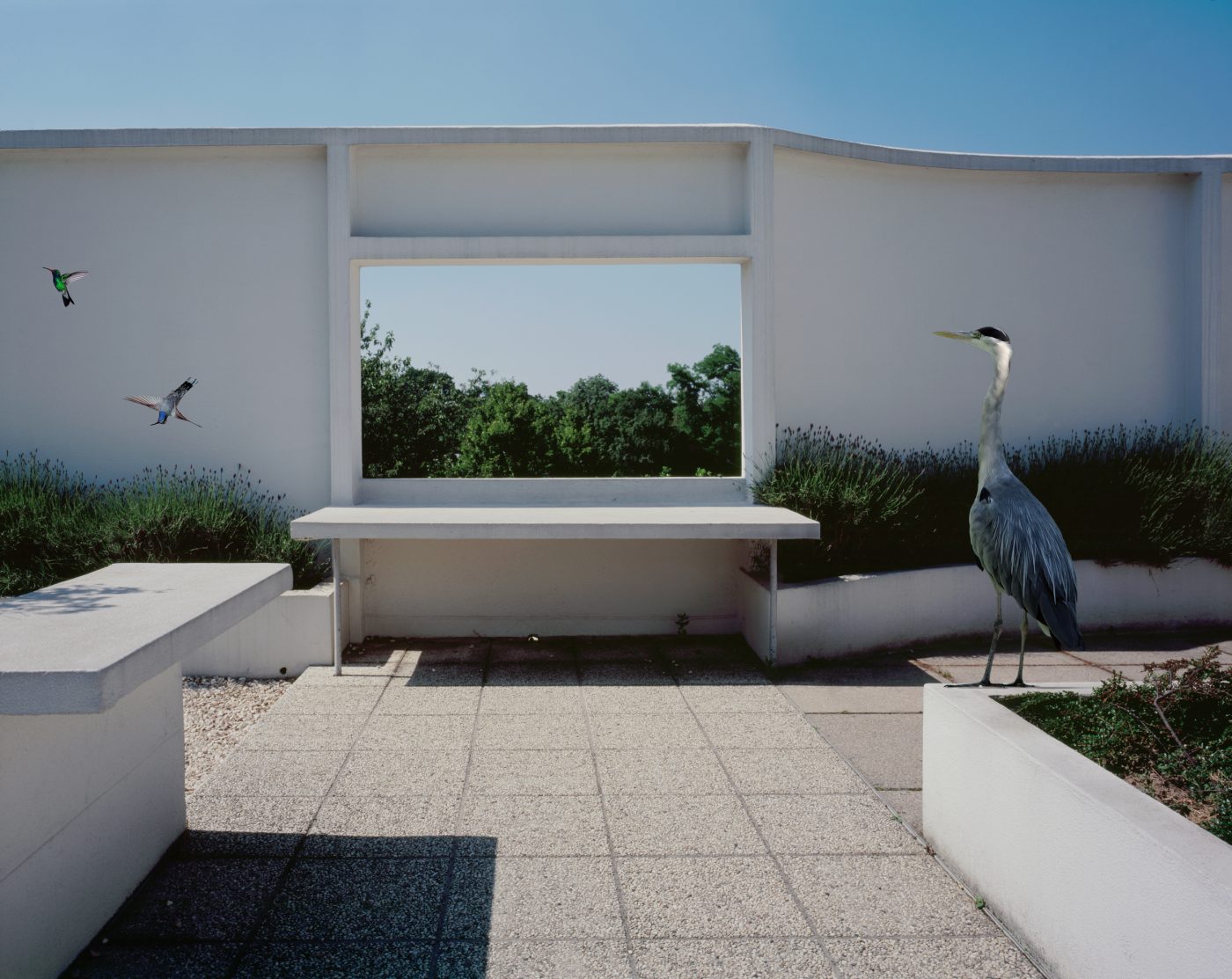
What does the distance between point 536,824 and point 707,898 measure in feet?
3.07

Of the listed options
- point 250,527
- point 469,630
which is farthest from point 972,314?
point 250,527

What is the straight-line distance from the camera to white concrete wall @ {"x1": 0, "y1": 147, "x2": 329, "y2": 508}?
24.5 feet

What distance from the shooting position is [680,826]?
386 centimetres

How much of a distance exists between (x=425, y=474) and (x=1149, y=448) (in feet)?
45.8

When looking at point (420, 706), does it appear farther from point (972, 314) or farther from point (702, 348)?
point (702, 348)

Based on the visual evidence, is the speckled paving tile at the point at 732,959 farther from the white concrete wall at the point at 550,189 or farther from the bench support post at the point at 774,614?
the white concrete wall at the point at 550,189

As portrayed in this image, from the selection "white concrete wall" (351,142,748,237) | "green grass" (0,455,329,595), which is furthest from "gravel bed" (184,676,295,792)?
"white concrete wall" (351,142,748,237)

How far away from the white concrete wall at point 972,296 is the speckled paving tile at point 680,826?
440 centimetres

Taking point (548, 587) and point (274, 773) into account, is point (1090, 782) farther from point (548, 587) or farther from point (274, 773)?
point (548, 587)

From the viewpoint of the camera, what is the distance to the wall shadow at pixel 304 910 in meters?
2.81

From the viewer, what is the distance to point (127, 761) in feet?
10.6

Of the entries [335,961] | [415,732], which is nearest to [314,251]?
[415,732]

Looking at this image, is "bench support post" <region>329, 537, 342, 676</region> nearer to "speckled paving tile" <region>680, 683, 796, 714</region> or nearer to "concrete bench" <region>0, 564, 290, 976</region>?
"speckled paving tile" <region>680, 683, 796, 714</region>

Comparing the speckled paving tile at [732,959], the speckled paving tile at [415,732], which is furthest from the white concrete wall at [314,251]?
the speckled paving tile at [732,959]
